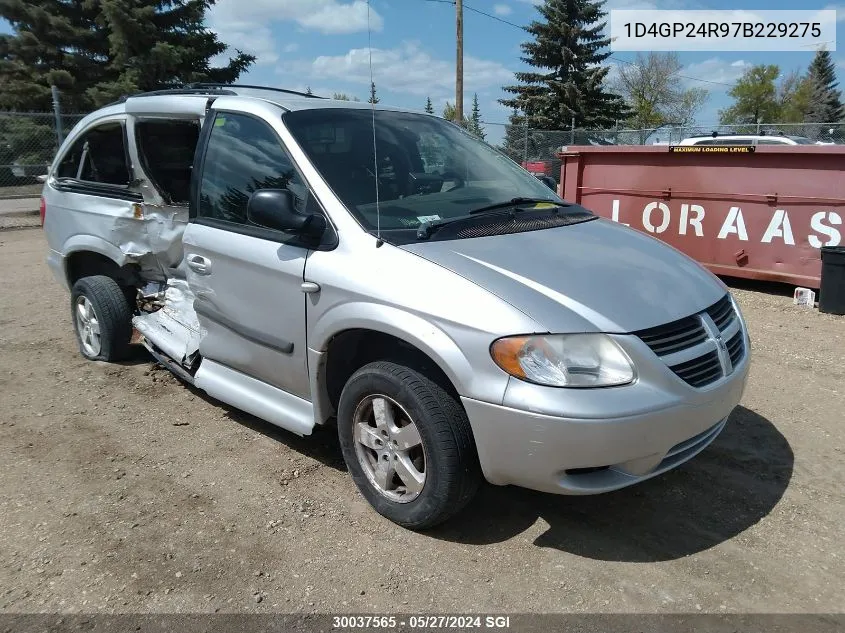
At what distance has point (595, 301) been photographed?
2.65 meters

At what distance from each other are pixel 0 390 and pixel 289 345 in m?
2.81

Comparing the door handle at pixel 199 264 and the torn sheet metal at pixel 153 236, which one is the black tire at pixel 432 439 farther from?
the torn sheet metal at pixel 153 236

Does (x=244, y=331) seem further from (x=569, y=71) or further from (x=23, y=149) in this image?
(x=569, y=71)

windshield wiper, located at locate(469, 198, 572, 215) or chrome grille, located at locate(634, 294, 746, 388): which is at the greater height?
windshield wiper, located at locate(469, 198, 572, 215)

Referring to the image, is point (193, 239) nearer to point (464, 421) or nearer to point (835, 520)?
point (464, 421)

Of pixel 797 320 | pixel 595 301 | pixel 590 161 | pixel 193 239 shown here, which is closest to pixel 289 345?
pixel 193 239

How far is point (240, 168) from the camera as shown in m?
3.66

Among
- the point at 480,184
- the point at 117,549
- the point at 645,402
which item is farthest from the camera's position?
the point at 480,184

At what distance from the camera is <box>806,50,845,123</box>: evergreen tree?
55.0 m

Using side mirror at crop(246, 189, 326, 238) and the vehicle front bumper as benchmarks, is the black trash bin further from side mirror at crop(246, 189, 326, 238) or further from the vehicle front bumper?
side mirror at crop(246, 189, 326, 238)

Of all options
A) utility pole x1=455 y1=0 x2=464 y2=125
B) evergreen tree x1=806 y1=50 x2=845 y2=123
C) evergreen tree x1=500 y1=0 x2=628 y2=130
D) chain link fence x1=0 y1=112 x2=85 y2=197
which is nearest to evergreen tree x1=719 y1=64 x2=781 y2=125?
evergreen tree x1=806 y1=50 x2=845 y2=123

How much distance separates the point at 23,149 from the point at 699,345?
1868cm

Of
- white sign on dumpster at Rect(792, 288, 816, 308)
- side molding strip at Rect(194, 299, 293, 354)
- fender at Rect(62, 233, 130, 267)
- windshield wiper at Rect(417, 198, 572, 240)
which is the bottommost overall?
white sign on dumpster at Rect(792, 288, 816, 308)

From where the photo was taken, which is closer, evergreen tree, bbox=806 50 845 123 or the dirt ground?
the dirt ground
